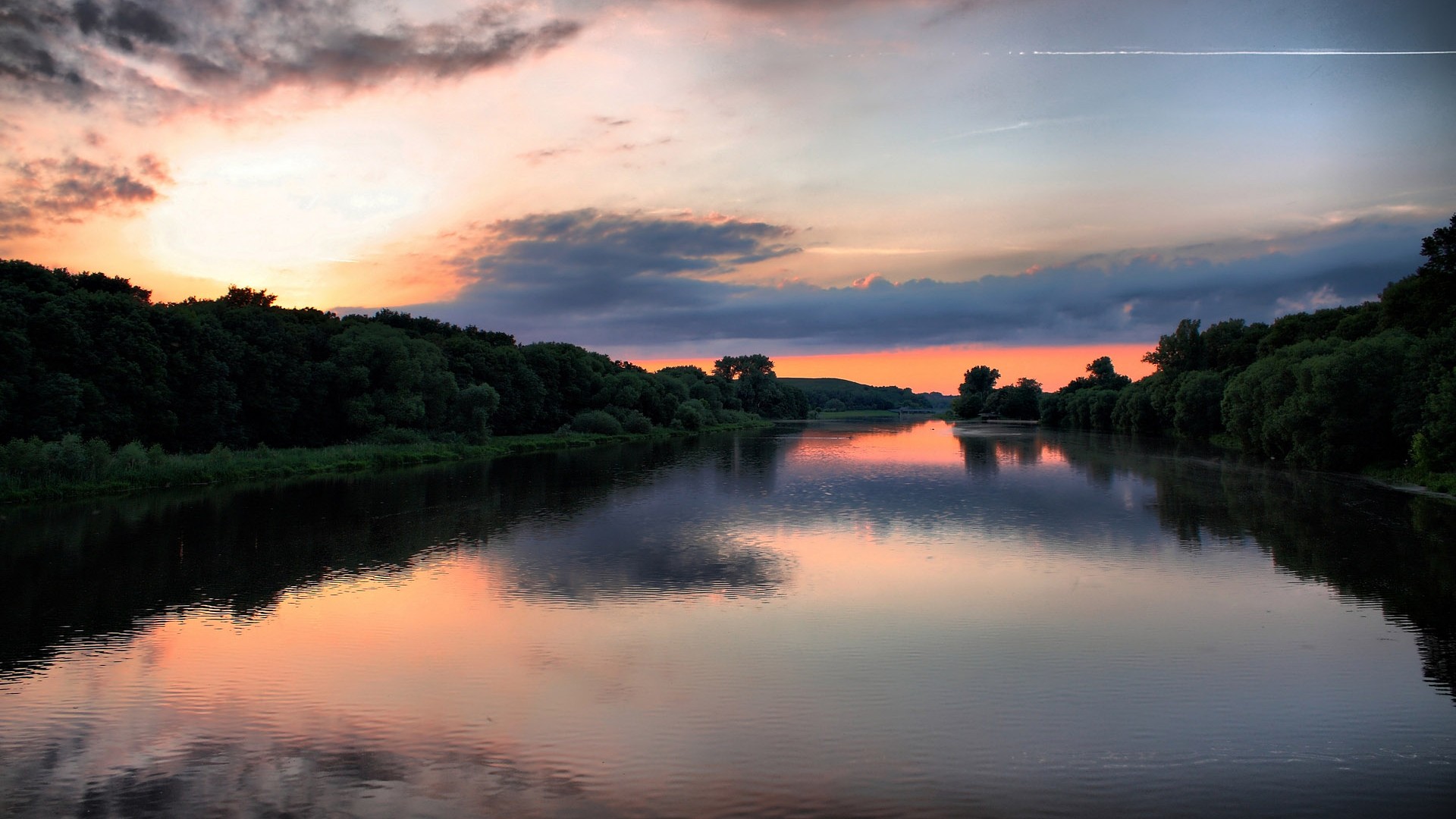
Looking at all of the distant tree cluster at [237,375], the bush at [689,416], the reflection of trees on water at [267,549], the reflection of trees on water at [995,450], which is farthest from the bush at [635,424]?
the reflection of trees on water at [267,549]

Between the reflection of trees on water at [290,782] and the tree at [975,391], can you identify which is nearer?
the reflection of trees on water at [290,782]

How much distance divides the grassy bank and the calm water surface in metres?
4.94

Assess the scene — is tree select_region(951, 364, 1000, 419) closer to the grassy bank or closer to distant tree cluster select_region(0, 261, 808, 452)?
distant tree cluster select_region(0, 261, 808, 452)

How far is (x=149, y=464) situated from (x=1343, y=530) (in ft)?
124

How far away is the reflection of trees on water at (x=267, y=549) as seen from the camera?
14133mm

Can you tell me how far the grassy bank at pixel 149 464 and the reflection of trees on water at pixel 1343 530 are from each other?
1288 inches

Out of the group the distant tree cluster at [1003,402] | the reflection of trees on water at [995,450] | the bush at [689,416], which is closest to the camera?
the reflection of trees on water at [995,450]

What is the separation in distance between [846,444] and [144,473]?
5056cm

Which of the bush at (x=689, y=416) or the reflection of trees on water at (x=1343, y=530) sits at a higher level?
the bush at (x=689, y=416)

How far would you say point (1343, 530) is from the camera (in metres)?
21.2

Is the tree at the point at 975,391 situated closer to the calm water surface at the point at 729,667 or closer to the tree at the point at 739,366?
the tree at the point at 739,366

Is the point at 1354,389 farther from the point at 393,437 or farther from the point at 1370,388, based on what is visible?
the point at 393,437

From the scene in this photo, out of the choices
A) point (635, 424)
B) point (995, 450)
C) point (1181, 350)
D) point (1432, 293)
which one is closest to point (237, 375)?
point (635, 424)

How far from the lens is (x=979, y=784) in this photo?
23.5ft
